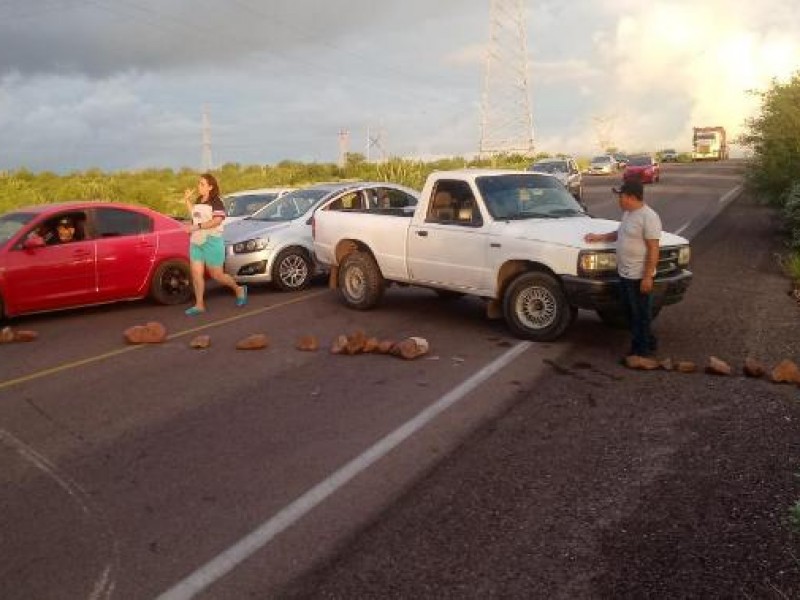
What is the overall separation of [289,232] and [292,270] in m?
0.59

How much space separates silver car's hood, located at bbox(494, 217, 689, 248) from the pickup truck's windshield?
23cm

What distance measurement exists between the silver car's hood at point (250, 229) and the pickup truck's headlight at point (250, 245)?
0.20 feet

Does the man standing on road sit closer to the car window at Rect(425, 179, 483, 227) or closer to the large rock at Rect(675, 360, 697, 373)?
the large rock at Rect(675, 360, 697, 373)

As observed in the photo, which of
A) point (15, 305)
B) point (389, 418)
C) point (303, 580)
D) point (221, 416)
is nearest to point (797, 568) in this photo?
point (303, 580)

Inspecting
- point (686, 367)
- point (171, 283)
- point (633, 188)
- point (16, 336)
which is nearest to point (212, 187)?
point (171, 283)

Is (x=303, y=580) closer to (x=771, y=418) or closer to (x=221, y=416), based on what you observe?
(x=221, y=416)

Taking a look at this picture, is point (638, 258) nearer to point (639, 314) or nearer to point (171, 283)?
point (639, 314)

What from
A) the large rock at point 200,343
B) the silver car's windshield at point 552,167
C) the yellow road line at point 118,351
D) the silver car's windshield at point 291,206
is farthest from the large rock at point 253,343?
the silver car's windshield at point 552,167

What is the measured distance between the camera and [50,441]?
579 cm

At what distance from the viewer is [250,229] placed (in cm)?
1289

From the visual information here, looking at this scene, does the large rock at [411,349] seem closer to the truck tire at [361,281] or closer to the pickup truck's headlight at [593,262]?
the pickup truck's headlight at [593,262]

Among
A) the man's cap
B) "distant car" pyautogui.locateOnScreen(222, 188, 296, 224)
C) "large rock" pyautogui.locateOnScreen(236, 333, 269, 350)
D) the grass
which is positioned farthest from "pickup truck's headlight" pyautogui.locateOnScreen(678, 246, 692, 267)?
"distant car" pyautogui.locateOnScreen(222, 188, 296, 224)

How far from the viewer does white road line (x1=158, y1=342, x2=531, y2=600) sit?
376cm

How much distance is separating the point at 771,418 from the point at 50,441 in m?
5.08
